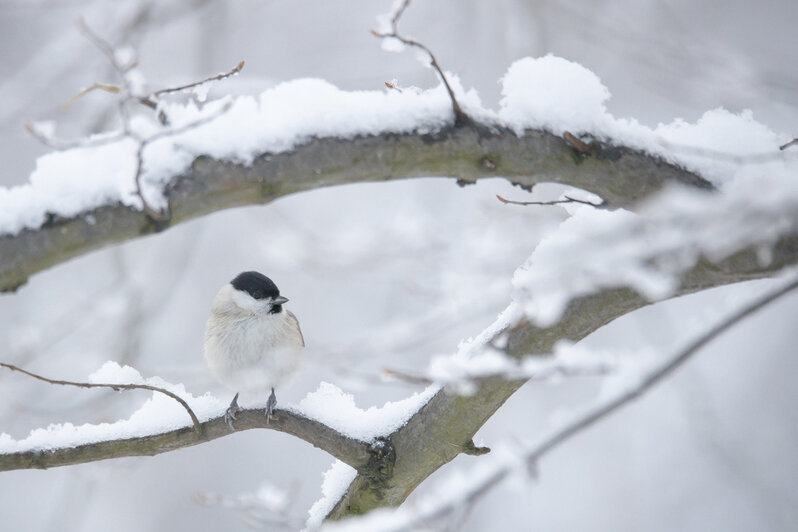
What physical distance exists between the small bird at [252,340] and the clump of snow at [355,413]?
72 centimetres

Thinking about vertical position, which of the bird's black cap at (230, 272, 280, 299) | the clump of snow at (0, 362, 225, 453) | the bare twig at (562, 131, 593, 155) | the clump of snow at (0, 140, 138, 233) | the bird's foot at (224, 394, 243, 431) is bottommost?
the clump of snow at (0, 362, 225, 453)

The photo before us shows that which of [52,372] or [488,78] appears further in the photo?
[488,78]

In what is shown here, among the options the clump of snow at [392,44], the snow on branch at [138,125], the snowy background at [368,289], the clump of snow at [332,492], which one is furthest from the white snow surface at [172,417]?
the clump of snow at [392,44]

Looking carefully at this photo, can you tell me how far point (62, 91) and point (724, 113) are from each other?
500cm

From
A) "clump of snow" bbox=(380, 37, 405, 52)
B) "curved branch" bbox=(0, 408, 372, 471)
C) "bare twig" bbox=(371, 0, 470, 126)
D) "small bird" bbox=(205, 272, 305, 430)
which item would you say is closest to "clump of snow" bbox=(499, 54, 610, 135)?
"bare twig" bbox=(371, 0, 470, 126)

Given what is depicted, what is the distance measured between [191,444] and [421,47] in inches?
52.0

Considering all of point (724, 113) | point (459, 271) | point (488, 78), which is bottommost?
point (459, 271)

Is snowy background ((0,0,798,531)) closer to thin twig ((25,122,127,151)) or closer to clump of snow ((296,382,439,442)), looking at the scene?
clump of snow ((296,382,439,442))

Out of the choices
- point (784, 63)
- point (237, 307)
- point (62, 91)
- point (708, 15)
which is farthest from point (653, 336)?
point (62, 91)

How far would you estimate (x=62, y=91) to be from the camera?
208 inches

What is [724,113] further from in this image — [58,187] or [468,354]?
[58,187]

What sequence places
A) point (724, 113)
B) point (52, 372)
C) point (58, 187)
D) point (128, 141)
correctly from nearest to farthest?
point (58, 187)
point (128, 141)
point (724, 113)
point (52, 372)

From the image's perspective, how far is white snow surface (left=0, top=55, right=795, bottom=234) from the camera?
52.9 inches

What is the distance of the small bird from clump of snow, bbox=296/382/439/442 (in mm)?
717
